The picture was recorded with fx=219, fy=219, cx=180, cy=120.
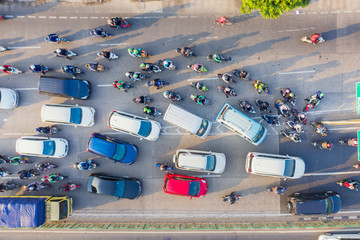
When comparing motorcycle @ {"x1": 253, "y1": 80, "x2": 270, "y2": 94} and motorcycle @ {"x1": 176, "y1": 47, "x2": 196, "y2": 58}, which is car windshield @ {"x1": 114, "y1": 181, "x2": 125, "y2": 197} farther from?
motorcycle @ {"x1": 253, "y1": 80, "x2": 270, "y2": 94}

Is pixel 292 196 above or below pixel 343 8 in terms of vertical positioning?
below

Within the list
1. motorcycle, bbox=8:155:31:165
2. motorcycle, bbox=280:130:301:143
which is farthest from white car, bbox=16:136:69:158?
motorcycle, bbox=280:130:301:143

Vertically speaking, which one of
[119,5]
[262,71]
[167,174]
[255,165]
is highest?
[119,5]

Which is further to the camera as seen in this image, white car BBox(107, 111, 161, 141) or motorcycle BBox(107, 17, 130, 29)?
motorcycle BBox(107, 17, 130, 29)

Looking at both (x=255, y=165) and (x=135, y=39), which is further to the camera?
(x=135, y=39)

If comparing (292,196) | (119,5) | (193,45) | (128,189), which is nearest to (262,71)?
(193,45)

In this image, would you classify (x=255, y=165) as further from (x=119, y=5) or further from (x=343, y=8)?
(x=119, y=5)

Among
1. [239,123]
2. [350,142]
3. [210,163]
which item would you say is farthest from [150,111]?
[350,142]

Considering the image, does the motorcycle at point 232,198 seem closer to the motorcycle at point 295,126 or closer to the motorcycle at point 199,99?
the motorcycle at point 295,126
